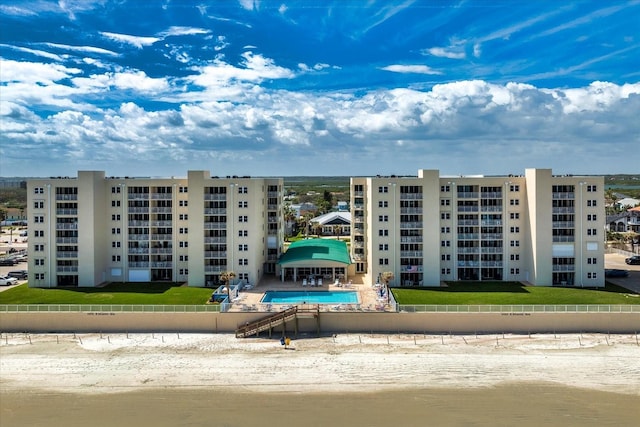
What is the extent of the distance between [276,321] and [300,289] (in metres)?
12.0

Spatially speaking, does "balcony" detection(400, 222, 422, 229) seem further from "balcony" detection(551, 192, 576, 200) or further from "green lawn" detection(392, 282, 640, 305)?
"balcony" detection(551, 192, 576, 200)

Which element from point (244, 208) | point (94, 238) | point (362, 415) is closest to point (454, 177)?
point (244, 208)

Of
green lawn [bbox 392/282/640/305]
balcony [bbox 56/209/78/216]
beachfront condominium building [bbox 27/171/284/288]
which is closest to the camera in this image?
green lawn [bbox 392/282/640/305]

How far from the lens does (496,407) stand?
31047mm

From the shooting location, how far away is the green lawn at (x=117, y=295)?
48.9m

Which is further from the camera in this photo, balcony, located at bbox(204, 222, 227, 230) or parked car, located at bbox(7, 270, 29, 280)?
parked car, located at bbox(7, 270, 29, 280)

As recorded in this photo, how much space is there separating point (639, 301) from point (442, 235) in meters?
19.8

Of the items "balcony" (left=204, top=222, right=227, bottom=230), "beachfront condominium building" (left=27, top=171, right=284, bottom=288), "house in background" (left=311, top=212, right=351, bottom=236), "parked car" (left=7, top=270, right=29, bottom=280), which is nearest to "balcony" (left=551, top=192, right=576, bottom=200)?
"beachfront condominium building" (left=27, top=171, right=284, bottom=288)

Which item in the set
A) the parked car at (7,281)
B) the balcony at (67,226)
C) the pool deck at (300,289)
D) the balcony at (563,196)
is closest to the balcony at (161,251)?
the balcony at (67,226)

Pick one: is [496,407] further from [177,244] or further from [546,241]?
[177,244]

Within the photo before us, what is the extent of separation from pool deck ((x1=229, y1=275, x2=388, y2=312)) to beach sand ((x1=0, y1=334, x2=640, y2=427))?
289cm

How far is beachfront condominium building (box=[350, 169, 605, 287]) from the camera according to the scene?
55094mm

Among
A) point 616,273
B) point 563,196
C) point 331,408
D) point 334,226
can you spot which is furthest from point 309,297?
point 334,226

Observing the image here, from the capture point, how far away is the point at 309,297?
5066cm
